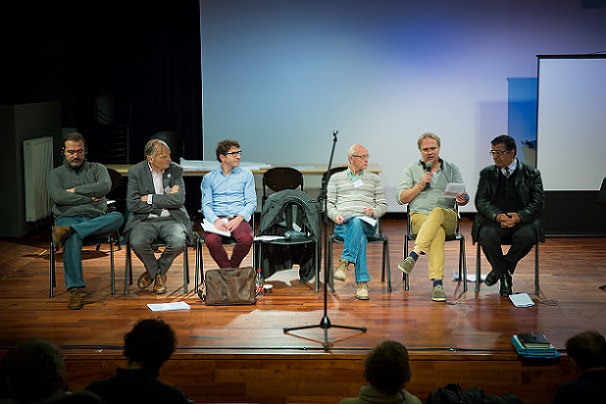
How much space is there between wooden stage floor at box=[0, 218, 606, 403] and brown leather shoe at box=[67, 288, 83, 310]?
54mm

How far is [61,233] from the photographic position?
20.3 ft

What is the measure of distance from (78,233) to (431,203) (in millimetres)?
2582

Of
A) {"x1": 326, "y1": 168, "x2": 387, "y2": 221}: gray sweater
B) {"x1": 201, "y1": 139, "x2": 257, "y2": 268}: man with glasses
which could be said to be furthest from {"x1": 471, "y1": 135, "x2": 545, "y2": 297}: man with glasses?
{"x1": 201, "y1": 139, "x2": 257, "y2": 268}: man with glasses

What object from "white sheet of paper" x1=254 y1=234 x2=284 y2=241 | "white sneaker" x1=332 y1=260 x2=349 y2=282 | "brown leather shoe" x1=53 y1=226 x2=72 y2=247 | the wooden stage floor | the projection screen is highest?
the projection screen

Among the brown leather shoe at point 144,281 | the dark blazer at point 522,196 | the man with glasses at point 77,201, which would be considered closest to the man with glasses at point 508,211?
the dark blazer at point 522,196

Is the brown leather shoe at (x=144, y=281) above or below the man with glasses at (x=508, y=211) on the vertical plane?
below

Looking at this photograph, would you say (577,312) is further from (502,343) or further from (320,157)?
(320,157)


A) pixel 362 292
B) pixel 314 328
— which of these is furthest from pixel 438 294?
pixel 314 328

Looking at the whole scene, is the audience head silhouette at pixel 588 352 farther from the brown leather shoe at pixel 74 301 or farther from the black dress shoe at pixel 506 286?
the brown leather shoe at pixel 74 301

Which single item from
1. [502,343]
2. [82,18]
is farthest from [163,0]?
[502,343]

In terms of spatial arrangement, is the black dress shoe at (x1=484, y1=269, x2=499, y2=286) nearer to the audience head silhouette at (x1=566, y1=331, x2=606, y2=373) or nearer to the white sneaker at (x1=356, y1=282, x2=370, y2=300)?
the white sneaker at (x1=356, y1=282, x2=370, y2=300)

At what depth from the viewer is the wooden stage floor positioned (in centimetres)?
487

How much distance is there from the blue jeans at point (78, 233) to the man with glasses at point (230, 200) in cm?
71

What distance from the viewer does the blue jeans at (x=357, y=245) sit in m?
6.19
